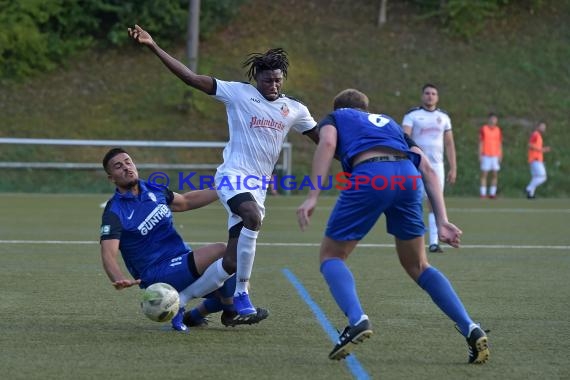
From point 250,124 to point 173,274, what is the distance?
1.30 metres

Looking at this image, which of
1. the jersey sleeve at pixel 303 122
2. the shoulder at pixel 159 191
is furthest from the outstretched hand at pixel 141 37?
the jersey sleeve at pixel 303 122

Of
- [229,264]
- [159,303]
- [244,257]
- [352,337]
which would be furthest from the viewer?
[244,257]

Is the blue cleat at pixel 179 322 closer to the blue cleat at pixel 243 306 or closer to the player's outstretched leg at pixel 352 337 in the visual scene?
the blue cleat at pixel 243 306

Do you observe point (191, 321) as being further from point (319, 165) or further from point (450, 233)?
point (450, 233)

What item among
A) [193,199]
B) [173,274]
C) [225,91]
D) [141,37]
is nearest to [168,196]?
Result: [193,199]

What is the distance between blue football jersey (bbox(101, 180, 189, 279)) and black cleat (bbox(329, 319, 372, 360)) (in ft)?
6.17

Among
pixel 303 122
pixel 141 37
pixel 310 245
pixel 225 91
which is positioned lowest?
pixel 310 245

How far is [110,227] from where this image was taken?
7.28 m

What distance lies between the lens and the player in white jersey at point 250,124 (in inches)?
307

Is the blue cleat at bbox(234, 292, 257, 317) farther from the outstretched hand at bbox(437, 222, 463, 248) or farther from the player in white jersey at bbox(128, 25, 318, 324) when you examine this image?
the outstretched hand at bbox(437, 222, 463, 248)

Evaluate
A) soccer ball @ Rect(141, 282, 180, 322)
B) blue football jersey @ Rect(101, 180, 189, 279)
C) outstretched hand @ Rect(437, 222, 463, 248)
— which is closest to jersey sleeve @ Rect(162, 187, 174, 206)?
blue football jersey @ Rect(101, 180, 189, 279)

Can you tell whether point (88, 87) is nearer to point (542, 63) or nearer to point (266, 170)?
point (542, 63)

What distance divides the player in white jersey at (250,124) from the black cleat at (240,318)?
42 centimetres

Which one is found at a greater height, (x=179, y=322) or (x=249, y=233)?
(x=249, y=233)
